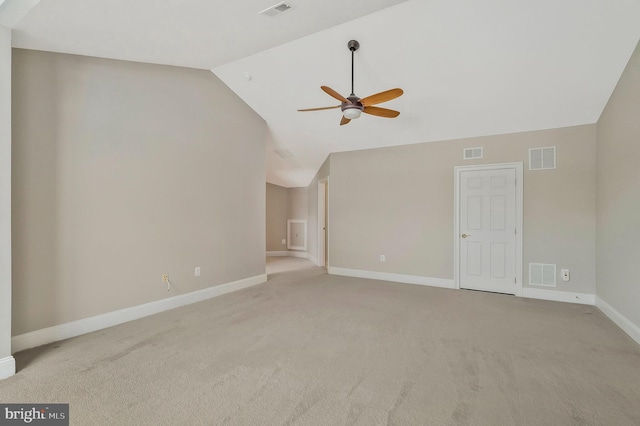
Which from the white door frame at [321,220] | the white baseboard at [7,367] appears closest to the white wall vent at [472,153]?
the white door frame at [321,220]

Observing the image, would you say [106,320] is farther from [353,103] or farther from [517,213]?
[517,213]

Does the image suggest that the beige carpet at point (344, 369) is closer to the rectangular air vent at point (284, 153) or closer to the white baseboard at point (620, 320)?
the white baseboard at point (620, 320)

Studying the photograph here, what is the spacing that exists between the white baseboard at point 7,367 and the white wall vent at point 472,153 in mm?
5633

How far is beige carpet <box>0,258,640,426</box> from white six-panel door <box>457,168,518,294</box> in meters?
0.91

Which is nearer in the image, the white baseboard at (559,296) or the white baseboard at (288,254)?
the white baseboard at (559,296)

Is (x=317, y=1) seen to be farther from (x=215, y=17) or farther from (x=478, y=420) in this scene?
(x=478, y=420)

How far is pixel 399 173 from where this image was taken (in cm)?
518

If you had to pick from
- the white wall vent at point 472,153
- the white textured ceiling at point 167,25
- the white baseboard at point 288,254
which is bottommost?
the white baseboard at point 288,254

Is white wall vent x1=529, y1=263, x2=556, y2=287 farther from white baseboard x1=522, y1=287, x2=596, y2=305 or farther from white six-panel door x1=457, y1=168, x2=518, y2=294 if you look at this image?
white six-panel door x1=457, y1=168, x2=518, y2=294

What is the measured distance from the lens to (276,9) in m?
2.47

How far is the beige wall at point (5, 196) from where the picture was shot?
83.0 inches

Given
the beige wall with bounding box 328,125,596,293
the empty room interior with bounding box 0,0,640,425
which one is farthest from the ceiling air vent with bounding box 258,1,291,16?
the beige wall with bounding box 328,125,596,293

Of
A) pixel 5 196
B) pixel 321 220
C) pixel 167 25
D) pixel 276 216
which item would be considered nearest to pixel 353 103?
pixel 167 25

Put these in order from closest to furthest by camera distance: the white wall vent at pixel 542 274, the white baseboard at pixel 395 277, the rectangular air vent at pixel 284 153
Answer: the white wall vent at pixel 542 274 → the white baseboard at pixel 395 277 → the rectangular air vent at pixel 284 153
